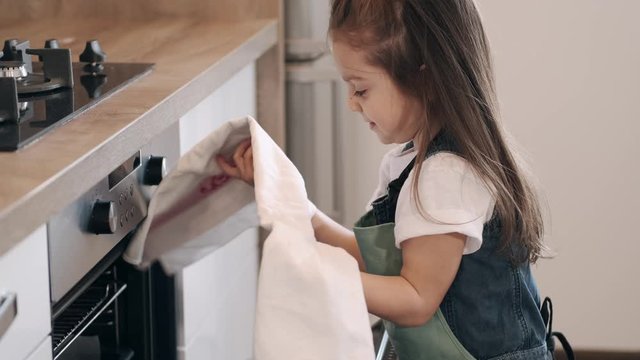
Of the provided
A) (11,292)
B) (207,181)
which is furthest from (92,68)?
(11,292)

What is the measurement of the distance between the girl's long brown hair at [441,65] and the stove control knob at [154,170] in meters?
0.31

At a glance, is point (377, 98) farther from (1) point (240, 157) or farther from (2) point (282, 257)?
(2) point (282, 257)

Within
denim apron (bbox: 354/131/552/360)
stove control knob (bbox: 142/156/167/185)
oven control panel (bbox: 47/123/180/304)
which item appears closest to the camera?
oven control panel (bbox: 47/123/180/304)

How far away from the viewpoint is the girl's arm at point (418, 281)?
1222 mm

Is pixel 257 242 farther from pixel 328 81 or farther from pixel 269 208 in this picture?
pixel 269 208

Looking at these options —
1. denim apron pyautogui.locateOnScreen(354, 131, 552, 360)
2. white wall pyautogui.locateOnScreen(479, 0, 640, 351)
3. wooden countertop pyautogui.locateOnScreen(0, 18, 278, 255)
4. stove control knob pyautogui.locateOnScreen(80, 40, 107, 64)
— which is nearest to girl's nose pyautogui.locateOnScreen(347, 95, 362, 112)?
denim apron pyautogui.locateOnScreen(354, 131, 552, 360)

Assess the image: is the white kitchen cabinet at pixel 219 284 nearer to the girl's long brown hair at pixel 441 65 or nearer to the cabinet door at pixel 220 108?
the cabinet door at pixel 220 108

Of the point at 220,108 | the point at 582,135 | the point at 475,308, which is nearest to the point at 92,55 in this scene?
the point at 220,108

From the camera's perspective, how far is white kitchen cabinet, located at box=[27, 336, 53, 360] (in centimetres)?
100

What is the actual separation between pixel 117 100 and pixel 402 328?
1.54 ft

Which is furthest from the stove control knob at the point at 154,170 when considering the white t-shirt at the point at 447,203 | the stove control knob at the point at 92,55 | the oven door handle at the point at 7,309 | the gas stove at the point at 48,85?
the oven door handle at the point at 7,309

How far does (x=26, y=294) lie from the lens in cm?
98

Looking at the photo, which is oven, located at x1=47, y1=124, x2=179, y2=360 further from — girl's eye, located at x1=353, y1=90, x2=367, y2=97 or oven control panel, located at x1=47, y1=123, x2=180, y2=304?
girl's eye, located at x1=353, y1=90, x2=367, y2=97

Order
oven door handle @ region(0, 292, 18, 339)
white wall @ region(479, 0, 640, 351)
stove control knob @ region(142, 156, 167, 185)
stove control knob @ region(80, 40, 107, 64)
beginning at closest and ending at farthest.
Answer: oven door handle @ region(0, 292, 18, 339), stove control knob @ region(142, 156, 167, 185), stove control knob @ region(80, 40, 107, 64), white wall @ region(479, 0, 640, 351)
